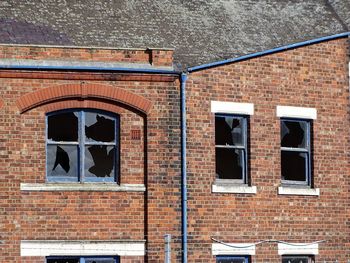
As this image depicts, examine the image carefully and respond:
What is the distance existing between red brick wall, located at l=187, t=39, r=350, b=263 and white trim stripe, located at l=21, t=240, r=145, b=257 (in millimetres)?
1389

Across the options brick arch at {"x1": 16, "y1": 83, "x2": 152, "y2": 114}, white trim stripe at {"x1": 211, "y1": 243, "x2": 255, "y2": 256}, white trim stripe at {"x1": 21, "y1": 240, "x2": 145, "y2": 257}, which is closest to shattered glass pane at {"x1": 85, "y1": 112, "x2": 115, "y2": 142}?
brick arch at {"x1": 16, "y1": 83, "x2": 152, "y2": 114}

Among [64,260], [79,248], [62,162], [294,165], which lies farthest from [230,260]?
[62,162]

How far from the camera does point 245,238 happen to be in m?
25.9

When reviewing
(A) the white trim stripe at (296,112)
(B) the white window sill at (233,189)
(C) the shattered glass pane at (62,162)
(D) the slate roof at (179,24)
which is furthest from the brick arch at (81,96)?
(A) the white trim stripe at (296,112)

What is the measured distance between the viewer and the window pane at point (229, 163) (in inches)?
1029

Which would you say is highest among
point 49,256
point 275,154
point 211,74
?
point 211,74

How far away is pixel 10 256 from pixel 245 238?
5.42m

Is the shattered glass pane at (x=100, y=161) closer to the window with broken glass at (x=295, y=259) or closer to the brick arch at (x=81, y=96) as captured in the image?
the brick arch at (x=81, y=96)

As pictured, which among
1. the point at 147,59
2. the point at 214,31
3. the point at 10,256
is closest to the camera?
the point at 10,256

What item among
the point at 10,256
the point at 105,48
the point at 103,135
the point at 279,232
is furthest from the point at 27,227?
the point at 279,232

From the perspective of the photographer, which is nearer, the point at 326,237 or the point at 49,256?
the point at 49,256

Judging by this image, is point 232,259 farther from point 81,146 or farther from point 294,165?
point 81,146

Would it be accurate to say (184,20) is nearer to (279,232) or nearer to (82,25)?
(82,25)

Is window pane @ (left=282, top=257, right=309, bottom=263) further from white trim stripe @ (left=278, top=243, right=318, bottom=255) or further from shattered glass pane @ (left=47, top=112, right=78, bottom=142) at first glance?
shattered glass pane @ (left=47, top=112, right=78, bottom=142)
